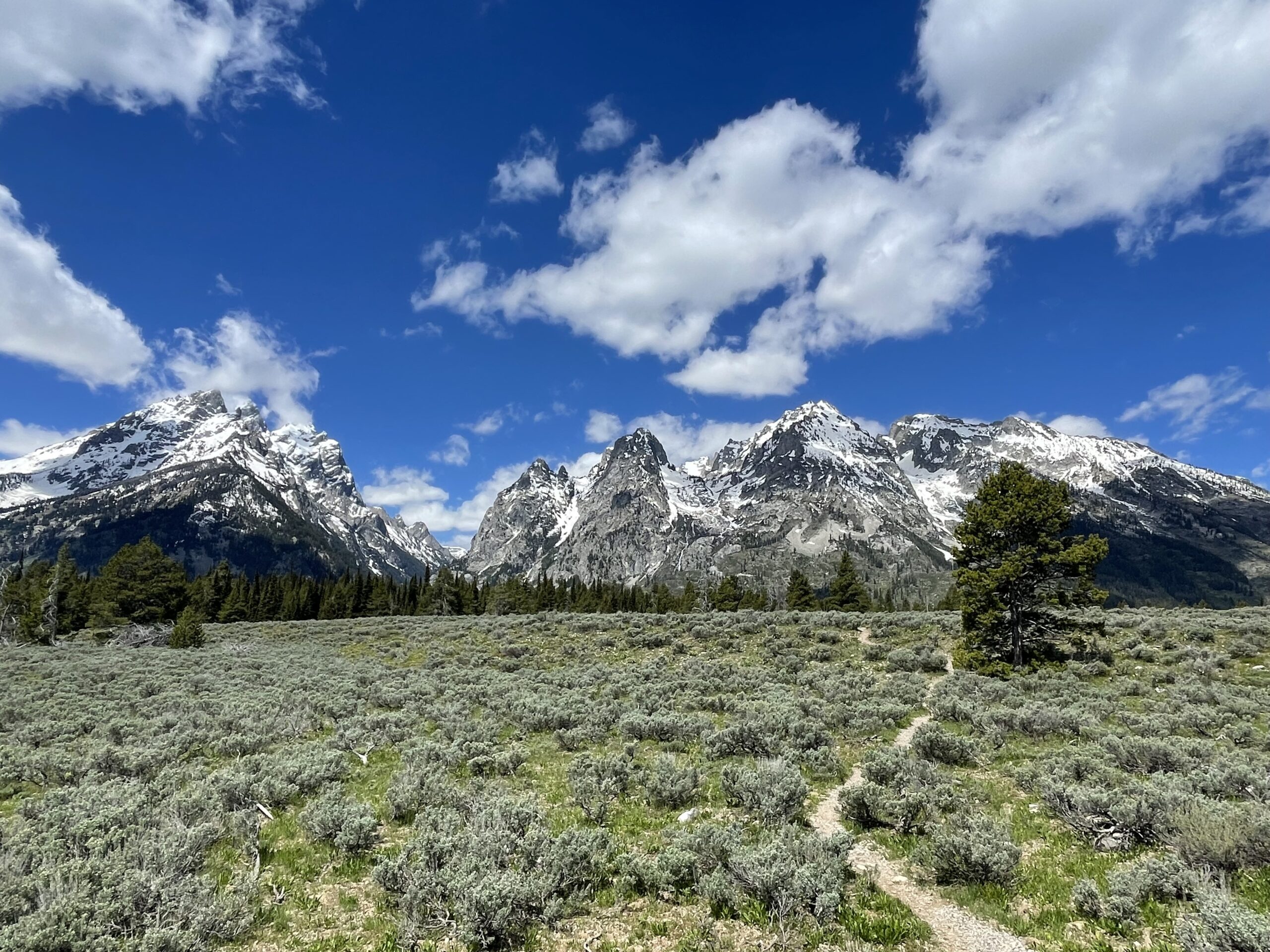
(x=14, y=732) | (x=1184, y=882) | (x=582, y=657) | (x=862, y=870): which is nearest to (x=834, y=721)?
(x=862, y=870)

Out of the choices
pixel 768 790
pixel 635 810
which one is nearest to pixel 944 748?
pixel 768 790

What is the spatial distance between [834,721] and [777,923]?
11805 millimetres

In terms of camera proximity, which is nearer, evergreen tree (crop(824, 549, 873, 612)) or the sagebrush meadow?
the sagebrush meadow

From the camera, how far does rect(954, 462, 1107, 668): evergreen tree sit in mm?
27109

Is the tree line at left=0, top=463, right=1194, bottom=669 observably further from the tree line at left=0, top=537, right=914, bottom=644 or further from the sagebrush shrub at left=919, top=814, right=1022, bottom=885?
the sagebrush shrub at left=919, top=814, right=1022, bottom=885

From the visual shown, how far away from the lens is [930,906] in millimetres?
9219

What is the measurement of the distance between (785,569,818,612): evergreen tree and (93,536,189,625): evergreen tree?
3295 inches

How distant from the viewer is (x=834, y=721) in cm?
1923

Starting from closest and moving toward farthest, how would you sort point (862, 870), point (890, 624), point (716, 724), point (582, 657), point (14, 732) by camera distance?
point (862, 870) → point (14, 732) → point (716, 724) → point (582, 657) → point (890, 624)

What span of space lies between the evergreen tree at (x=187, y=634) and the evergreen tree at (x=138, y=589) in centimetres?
2571

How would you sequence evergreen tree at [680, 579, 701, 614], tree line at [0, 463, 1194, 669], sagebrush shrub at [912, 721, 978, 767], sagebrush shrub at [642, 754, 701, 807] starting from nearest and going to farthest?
sagebrush shrub at [642, 754, 701, 807] < sagebrush shrub at [912, 721, 978, 767] < tree line at [0, 463, 1194, 669] < evergreen tree at [680, 579, 701, 614]

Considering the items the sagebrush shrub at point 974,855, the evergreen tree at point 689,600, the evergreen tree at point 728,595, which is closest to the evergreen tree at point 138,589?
the evergreen tree at point 689,600

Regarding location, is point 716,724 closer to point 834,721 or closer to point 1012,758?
point 834,721

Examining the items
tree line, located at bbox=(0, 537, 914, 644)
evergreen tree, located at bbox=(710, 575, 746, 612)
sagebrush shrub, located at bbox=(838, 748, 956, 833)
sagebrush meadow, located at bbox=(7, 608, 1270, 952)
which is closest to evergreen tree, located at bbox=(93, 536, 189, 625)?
tree line, located at bbox=(0, 537, 914, 644)
